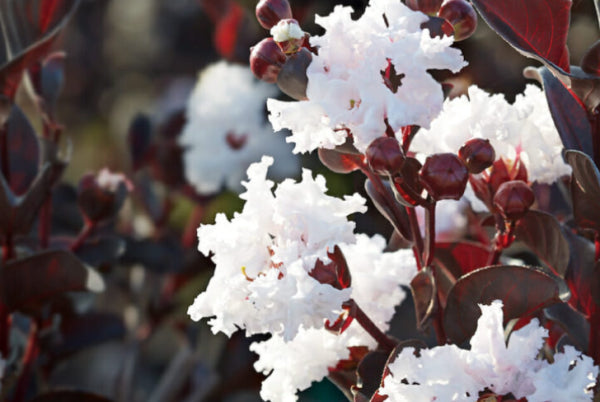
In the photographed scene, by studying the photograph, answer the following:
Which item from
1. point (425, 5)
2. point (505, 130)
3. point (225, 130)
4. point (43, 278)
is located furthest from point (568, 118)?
point (225, 130)

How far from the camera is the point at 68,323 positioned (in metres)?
1.11

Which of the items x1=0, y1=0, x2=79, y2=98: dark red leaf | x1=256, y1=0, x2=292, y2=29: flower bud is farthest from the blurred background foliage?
x1=0, y1=0, x2=79, y2=98: dark red leaf

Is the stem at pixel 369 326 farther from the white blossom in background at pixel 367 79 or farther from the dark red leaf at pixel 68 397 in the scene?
the dark red leaf at pixel 68 397

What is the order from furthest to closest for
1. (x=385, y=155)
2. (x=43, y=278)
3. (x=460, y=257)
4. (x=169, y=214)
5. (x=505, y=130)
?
(x=169, y=214), (x=43, y=278), (x=460, y=257), (x=505, y=130), (x=385, y=155)

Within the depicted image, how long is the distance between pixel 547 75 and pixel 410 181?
0.17m

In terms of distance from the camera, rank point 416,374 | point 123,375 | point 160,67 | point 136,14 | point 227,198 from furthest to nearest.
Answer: point 136,14 → point 160,67 → point 227,198 → point 123,375 → point 416,374

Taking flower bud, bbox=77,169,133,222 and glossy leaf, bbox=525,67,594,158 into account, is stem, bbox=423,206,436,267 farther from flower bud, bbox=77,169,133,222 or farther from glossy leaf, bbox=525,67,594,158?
flower bud, bbox=77,169,133,222

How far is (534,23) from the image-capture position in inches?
27.3

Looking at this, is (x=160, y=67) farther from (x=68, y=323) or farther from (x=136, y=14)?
(x=68, y=323)

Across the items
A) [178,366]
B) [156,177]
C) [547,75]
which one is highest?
[547,75]

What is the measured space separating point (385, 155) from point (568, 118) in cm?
19

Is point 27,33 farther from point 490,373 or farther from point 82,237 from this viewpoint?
point 490,373

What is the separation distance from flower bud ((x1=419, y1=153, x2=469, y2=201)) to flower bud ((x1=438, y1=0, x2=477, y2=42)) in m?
0.11

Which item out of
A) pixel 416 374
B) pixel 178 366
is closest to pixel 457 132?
pixel 416 374
